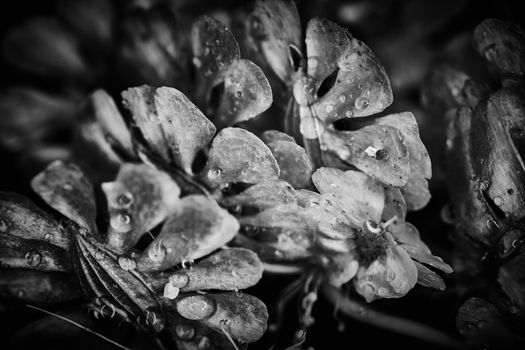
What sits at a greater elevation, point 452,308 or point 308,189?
point 308,189

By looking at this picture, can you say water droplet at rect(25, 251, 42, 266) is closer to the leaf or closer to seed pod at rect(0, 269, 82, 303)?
seed pod at rect(0, 269, 82, 303)

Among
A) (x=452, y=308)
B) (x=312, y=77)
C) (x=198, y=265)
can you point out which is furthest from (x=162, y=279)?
(x=452, y=308)

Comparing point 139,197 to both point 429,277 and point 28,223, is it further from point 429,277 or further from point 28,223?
point 429,277

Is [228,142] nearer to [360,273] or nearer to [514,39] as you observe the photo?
[360,273]

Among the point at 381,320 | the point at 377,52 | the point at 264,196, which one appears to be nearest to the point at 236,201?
the point at 264,196

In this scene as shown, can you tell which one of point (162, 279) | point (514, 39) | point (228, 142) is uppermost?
point (514, 39)

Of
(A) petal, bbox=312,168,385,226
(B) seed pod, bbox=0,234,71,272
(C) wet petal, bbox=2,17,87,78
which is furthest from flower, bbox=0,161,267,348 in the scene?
(C) wet petal, bbox=2,17,87,78
